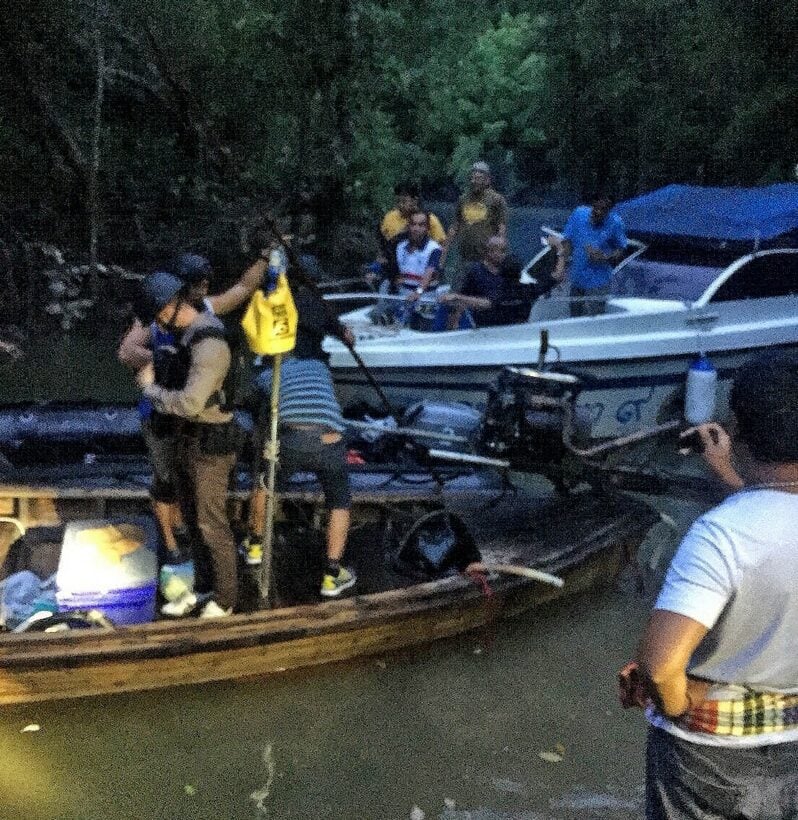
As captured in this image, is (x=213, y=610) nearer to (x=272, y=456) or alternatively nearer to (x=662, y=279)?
(x=272, y=456)

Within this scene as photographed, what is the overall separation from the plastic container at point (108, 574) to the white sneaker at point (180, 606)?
81 millimetres

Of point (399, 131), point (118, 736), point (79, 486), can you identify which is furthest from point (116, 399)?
point (399, 131)

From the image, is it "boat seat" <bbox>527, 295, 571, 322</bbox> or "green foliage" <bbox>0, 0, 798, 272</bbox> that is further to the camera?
"green foliage" <bbox>0, 0, 798, 272</bbox>

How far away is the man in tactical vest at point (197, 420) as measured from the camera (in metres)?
4.72

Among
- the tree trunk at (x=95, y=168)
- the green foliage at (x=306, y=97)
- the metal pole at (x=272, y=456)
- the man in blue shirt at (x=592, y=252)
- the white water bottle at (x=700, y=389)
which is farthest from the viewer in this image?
the green foliage at (x=306, y=97)

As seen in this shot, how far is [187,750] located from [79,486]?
219 centimetres

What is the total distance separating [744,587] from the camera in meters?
2.15

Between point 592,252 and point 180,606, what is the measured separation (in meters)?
5.72

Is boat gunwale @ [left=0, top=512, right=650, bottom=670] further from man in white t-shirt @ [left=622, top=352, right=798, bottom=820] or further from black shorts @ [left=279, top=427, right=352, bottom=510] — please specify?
man in white t-shirt @ [left=622, top=352, right=798, bottom=820]

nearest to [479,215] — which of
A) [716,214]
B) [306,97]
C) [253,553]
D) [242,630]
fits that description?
[716,214]

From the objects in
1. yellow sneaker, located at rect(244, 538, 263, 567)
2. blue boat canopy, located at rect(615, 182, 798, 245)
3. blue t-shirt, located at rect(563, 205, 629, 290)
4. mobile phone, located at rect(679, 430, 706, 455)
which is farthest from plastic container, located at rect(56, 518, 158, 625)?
blue boat canopy, located at rect(615, 182, 798, 245)

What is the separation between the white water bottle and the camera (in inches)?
359

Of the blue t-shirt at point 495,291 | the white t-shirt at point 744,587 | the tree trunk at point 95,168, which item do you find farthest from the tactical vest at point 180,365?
the tree trunk at point 95,168

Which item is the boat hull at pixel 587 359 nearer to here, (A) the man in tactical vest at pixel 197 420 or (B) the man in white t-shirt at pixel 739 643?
(A) the man in tactical vest at pixel 197 420
